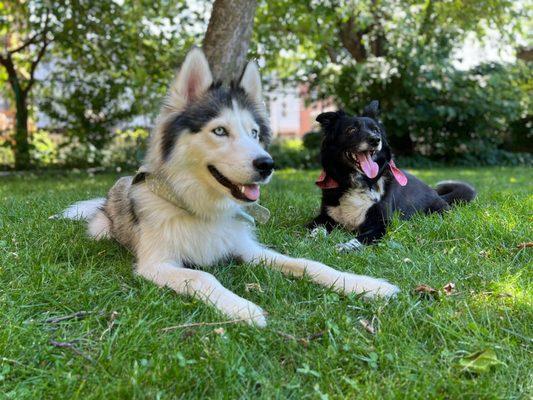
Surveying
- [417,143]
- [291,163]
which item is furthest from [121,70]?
[417,143]

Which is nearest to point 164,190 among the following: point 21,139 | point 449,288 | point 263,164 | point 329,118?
point 263,164

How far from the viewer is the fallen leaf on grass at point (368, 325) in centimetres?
215

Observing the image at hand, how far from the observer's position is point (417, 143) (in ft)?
50.0

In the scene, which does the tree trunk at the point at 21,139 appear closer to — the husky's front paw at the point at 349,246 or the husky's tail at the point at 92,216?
the husky's tail at the point at 92,216

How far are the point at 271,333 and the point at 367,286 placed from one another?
0.72 metres

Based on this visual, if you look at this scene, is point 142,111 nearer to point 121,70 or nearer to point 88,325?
point 121,70

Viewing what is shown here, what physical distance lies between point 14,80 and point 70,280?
39.9 ft

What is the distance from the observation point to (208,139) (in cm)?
289

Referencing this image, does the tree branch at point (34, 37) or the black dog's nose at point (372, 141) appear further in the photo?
the tree branch at point (34, 37)

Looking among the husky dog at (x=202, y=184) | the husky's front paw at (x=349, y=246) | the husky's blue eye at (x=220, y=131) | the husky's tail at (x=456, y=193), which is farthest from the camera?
the husky's tail at (x=456, y=193)

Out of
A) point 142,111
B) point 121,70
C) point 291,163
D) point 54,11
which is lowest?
point 291,163

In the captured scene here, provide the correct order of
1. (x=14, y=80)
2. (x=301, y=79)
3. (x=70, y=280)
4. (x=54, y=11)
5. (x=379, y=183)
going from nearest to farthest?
1. (x=70, y=280)
2. (x=379, y=183)
3. (x=54, y=11)
4. (x=14, y=80)
5. (x=301, y=79)

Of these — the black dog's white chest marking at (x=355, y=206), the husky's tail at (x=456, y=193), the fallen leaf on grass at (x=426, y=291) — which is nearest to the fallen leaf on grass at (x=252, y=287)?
the fallen leaf on grass at (x=426, y=291)

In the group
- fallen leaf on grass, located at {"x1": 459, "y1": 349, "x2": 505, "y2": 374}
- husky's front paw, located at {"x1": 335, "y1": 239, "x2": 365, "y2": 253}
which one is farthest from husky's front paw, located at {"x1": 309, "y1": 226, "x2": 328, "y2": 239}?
fallen leaf on grass, located at {"x1": 459, "y1": 349, "x2": 505, "y2": 374}
